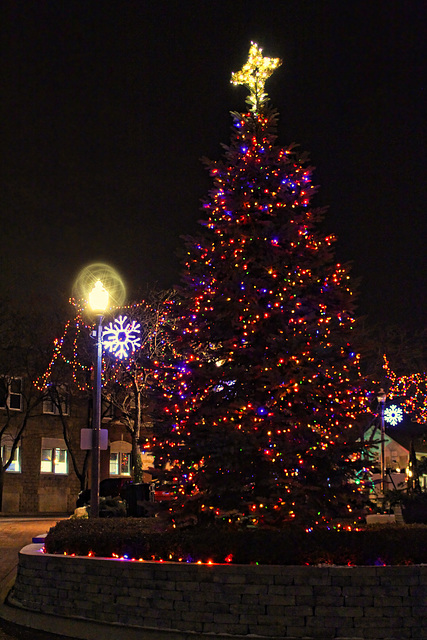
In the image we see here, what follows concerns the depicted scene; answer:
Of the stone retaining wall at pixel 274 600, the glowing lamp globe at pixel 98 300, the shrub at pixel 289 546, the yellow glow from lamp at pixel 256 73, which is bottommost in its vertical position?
the stone retaining wall at pixel 274 600

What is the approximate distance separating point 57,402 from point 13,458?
13.7 ft

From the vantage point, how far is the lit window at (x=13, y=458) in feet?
129

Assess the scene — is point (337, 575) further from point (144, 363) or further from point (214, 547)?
point (144, 363)

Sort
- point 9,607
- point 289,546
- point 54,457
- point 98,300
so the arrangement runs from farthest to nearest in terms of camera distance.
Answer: point 54,457 → point 98,300 → point 9,607 → point 289,546

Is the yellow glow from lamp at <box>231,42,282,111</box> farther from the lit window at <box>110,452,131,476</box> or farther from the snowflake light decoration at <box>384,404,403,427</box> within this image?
the lit window at <box>110,452,131,476</box>

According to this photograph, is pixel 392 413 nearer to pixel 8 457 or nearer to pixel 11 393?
pixel 11 393

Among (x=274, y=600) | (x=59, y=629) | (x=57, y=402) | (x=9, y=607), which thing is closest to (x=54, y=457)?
(x=57, y=402)

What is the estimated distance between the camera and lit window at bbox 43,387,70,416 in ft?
132

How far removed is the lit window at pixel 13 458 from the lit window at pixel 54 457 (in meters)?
1.53

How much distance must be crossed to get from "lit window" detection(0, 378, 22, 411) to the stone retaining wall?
30263mm

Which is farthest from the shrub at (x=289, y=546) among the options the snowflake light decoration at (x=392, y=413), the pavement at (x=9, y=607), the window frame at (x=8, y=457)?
the window frame at (x=8, y=457)

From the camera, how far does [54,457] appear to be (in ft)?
139

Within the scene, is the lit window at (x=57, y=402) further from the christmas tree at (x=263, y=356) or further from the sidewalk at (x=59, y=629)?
the christmas tree at (x=263, y=356)

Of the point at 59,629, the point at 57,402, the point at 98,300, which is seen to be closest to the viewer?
the point at 59,629
